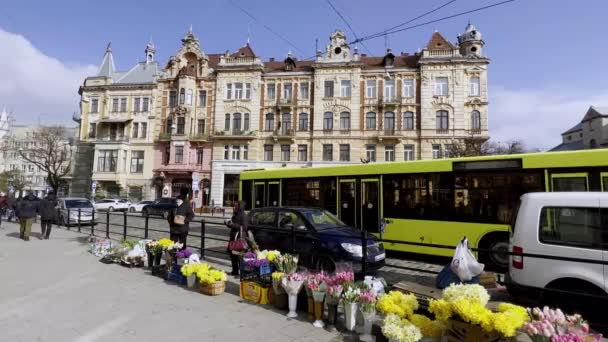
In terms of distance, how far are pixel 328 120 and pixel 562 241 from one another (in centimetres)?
3202

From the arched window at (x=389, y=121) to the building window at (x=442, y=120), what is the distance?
13.9 ft

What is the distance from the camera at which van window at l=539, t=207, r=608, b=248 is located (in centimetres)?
483

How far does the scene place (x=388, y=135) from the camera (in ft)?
115

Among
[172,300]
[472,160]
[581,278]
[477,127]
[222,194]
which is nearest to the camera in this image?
[581,278]

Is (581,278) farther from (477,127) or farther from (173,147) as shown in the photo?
(173,147)

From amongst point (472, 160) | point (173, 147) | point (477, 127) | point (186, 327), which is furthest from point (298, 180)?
point (173, 147)

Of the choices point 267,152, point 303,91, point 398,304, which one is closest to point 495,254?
point 398,304

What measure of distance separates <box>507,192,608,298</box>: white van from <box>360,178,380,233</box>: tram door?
581cm

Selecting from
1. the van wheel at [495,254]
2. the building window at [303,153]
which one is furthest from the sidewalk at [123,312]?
the building window at [303,153]

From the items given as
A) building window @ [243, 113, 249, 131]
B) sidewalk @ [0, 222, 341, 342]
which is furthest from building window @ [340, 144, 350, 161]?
sidewalk @ [0, 222, 341, 342]

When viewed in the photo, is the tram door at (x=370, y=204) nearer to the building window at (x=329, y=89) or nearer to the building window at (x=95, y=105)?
the building window at (x=329, y=89)

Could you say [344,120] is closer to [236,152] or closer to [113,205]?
[236,152]

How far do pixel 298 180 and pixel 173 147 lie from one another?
98.2 feet

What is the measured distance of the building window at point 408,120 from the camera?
116ft
